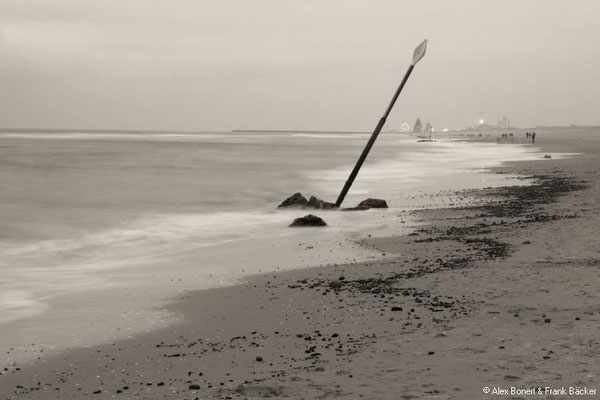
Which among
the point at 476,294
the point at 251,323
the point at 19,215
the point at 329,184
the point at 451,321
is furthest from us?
the point at 329,184

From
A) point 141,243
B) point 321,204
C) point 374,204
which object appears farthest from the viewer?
point 321,204

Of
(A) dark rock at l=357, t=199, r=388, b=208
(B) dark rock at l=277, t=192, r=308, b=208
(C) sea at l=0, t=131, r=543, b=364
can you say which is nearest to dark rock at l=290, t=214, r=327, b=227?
(C) sea at l=0, t=131, r=543, b=364

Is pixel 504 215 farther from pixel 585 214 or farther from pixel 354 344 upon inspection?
pixel 354 344

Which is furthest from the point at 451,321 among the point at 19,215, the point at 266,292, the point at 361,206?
the point at 19,215

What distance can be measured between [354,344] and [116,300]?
14.9 feet

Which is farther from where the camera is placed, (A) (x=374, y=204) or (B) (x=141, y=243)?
(A) (x=374, y=204)

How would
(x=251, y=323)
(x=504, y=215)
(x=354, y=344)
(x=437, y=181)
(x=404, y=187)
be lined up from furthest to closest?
(x=437, y=181)
(x=404, y=187)
(x=504, y=215)
(x=251, y=323)
(x=354, y=344)

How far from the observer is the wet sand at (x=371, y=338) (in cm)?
574

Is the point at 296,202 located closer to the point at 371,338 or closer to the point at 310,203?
the point at 310,203

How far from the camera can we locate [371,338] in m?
7.06

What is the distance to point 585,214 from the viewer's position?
16.5 metres

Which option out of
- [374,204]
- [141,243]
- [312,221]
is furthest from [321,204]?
[141,243]

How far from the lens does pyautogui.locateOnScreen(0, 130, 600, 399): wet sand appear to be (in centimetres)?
574

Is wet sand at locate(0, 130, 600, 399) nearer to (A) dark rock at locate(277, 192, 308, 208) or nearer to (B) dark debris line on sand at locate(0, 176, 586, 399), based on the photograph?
(B) dark debris line on sand at locate(0, 176, 586, 399)
